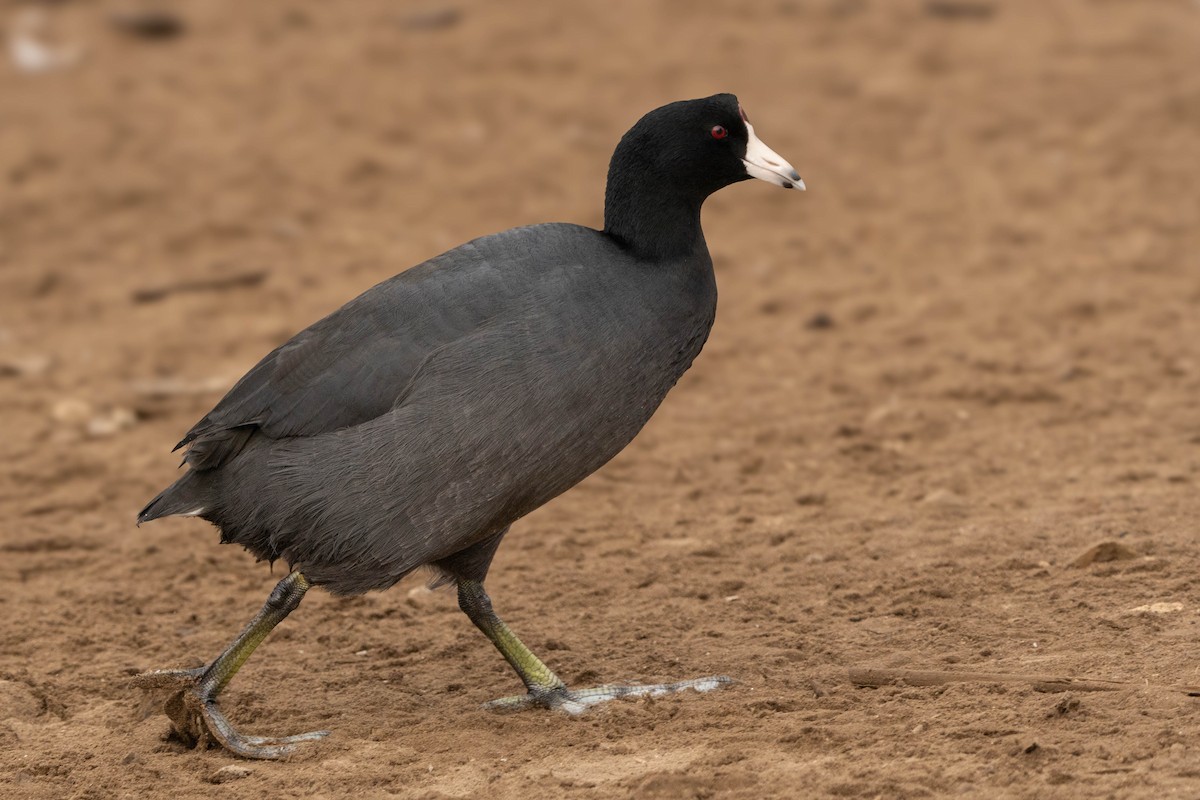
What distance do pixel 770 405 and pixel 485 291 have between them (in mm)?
3084

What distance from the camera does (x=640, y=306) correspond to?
459 cm

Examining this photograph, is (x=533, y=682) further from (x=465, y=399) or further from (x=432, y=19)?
(x=432, y=19)

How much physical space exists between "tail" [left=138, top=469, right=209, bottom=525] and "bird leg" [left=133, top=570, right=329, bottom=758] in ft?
1.20

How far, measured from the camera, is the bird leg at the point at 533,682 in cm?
473

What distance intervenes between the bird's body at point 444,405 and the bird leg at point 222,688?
13 centimetres

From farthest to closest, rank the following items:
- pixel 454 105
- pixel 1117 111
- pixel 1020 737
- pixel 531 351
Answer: pixel 454 105, pixel 1117 111, pixel 531 351, pixel 1020 737

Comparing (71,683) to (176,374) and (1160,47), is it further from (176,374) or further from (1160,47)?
(1160,47)

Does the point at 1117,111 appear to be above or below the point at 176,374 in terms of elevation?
above

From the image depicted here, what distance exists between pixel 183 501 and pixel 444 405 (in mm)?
928

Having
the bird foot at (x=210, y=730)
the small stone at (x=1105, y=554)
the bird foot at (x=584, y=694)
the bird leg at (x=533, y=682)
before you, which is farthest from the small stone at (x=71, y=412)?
the small stone at (x=1105, y=554)

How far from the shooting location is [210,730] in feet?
15.0

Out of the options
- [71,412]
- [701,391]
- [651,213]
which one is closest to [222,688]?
[651,213]

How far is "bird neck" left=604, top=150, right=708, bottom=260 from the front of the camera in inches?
188

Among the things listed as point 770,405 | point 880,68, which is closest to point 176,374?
point 770,405
